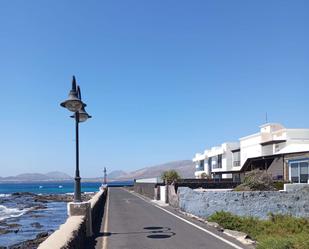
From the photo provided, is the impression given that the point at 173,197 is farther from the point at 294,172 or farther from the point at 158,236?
the point at 158,236

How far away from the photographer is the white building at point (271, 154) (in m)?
36.2

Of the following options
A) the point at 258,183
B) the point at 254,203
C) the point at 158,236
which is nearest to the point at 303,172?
the point at 258,183

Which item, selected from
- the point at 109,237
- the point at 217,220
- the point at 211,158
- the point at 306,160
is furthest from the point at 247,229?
the point at 211,158

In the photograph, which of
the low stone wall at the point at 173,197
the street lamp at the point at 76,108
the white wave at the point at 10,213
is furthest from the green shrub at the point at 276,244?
the white wave at the point at 10,213

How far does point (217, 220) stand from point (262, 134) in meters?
39.8

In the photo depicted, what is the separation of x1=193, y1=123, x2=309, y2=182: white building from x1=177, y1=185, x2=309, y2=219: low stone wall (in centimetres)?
1046

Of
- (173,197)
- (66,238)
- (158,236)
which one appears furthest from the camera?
(173,197)

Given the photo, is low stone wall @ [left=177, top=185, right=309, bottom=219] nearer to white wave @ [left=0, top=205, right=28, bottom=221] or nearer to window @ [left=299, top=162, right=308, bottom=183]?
window @ [left=299, top=162, right=308, bottom=183]

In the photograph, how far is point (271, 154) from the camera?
164 feet

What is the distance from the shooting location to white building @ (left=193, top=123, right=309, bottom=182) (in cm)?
3625

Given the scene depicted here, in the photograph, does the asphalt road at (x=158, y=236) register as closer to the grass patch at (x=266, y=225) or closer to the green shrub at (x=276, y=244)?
the green shrub at (x=276, y=244)

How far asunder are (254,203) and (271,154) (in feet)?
91.2

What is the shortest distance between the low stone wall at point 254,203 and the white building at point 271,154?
1046 centimetres

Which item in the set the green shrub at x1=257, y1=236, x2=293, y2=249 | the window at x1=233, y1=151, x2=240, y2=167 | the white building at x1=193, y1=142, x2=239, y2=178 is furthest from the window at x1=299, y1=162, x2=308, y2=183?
the window at x1=233, y1=151, x2=240, y2=167
